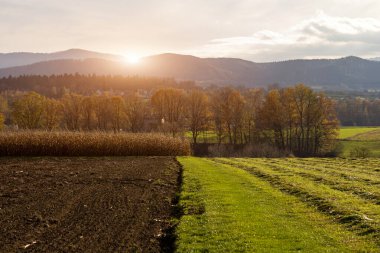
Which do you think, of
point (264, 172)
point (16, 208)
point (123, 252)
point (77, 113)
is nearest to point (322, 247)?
point (123, 252)

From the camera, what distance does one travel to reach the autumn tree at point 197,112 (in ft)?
248

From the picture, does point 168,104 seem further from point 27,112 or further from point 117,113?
point 27,112

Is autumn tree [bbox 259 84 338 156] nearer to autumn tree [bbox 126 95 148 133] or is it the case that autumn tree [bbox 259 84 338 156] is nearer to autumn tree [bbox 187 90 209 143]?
autumn tree [bbox 187 90 209 143]

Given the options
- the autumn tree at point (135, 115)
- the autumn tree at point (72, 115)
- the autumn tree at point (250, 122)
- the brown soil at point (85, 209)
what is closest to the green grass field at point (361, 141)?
the autumn tree at point (250, 122)

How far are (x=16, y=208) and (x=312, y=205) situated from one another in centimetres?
1044

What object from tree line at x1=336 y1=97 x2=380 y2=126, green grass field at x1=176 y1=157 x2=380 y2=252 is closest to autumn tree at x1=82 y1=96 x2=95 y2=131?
green grass field at x1=176 y1=157 x2=380 y2=252

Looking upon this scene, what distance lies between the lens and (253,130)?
76.9 m

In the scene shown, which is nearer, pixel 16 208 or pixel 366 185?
pixel 16 208

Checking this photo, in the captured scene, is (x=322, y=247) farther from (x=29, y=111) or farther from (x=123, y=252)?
(x=29, y=111)

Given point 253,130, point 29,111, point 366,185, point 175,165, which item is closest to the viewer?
point 366,185

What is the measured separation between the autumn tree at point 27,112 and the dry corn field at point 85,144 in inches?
1515

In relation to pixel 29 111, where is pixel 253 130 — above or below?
below

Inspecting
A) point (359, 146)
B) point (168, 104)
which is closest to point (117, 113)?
point (168, 104)

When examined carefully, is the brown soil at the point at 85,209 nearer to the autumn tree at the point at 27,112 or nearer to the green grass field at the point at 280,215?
the green grass field at the point at 280,215
